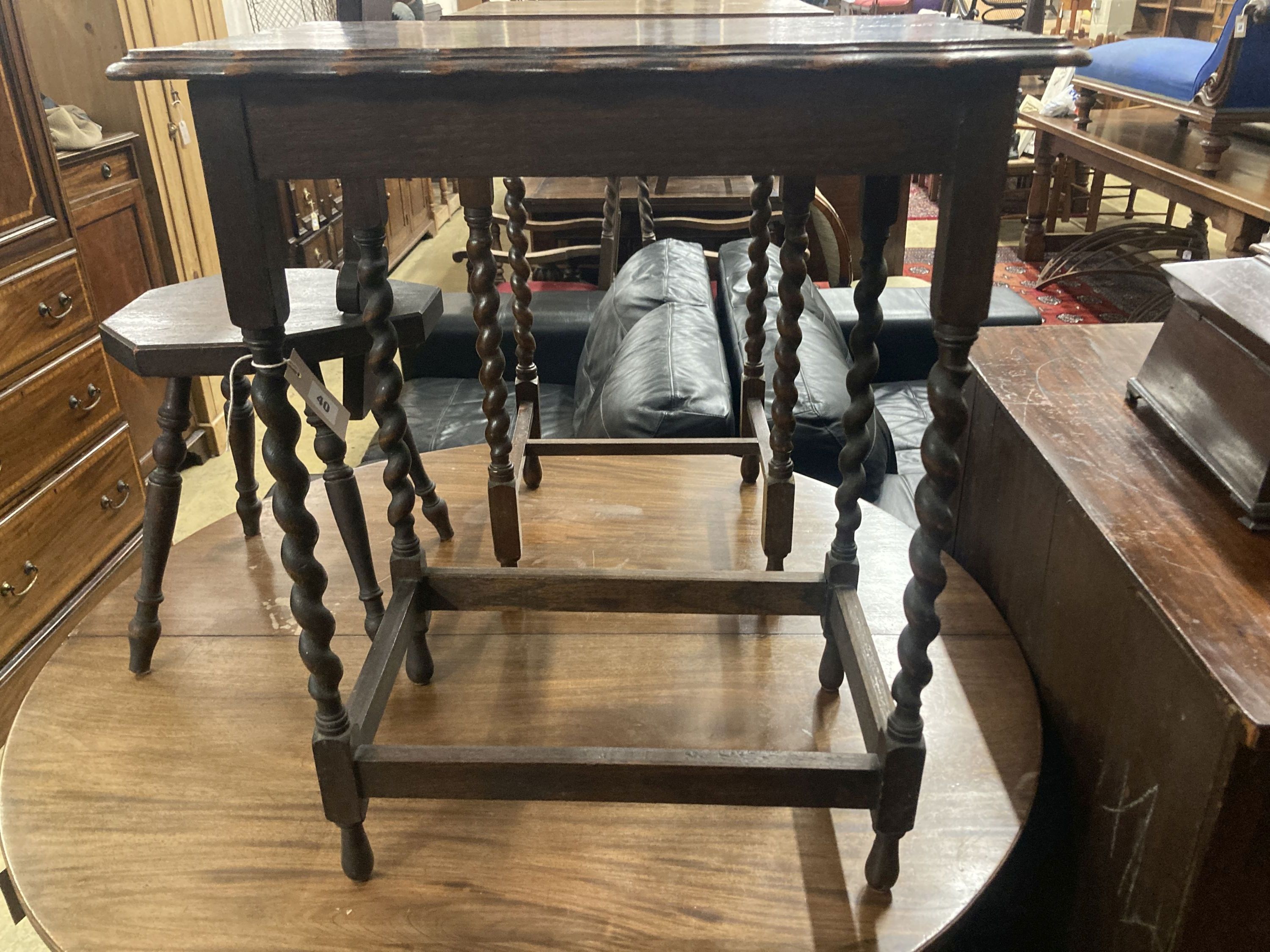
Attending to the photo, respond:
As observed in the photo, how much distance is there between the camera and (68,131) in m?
2.38

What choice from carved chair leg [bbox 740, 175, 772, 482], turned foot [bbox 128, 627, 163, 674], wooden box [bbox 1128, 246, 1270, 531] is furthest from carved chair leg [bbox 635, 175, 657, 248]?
turned foot [bbox 128, 627, 163, 674]

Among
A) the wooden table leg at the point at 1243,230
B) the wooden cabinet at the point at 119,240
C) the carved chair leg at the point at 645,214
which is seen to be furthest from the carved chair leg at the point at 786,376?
the wooden table leg at the point at 1243,230

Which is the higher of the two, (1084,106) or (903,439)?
(1084,106)

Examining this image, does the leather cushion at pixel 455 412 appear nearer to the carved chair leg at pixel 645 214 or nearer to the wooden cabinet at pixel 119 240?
the carved chair leg at pixel 645 214

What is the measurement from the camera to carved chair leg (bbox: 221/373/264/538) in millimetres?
1135

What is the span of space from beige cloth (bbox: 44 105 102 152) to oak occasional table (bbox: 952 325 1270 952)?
233 cm

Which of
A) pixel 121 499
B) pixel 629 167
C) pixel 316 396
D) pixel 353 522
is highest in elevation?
pixel 629 167

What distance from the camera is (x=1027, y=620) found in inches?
44.6

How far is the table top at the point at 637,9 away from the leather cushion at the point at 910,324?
1395mm

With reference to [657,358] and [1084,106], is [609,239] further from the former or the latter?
[1084,106]

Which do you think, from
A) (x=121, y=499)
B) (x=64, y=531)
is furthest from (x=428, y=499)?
(x=121, y=499)

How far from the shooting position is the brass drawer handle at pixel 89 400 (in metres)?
2.09

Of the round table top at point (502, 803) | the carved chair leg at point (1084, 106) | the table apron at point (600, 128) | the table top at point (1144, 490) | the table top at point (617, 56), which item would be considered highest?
the table top at point (617, 56)

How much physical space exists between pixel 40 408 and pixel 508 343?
1.20 metres
